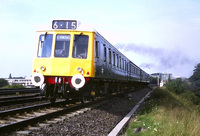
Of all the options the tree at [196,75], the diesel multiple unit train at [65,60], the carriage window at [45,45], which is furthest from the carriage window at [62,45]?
the tree at [196,75]

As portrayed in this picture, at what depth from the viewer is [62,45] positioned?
9148 mm

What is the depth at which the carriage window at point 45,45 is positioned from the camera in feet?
30.2

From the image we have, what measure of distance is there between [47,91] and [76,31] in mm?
2531

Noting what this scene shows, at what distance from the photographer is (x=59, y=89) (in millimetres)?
8875

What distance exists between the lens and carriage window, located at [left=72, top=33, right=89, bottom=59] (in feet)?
29.6

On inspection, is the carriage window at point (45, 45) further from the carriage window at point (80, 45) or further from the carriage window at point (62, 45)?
the carriage window at point (80, 45)

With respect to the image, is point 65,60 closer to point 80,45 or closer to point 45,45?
point 80,45

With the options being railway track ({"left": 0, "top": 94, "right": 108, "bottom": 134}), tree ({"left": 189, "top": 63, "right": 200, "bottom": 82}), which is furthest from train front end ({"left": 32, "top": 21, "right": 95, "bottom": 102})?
tree ({"left": 189, "top": 63, "right": 200, "bottom": 82})

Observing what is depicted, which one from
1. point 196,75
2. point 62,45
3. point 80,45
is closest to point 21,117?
point 62,45

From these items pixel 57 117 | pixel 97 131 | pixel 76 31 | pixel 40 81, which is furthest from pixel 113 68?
pixel 97 131

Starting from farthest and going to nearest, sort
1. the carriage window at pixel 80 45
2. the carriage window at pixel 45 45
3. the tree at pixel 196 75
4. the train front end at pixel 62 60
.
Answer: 1. the tree at pixel 196 75
2. the carriage window at pixel 45 45
3. the carriage window at pixel 80 45
4. the train front end at pixel 62 60

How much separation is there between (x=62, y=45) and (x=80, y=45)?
2.26 ft

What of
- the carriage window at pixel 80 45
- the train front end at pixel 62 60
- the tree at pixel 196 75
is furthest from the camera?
the tree at pixel 196 75

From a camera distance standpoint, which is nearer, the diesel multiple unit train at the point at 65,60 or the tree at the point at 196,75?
the diesel multiple unit train at the point at 65,60
